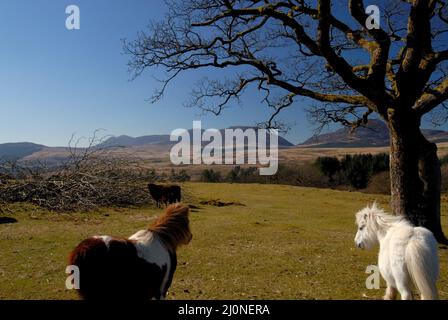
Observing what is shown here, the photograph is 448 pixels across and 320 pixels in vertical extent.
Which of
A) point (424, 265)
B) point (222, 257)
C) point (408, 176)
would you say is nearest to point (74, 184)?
point (222, 257)

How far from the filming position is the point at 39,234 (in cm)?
1249

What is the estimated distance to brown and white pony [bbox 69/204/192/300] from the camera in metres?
4.43

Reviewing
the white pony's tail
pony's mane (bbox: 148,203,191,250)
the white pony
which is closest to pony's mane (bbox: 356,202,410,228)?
the white pony

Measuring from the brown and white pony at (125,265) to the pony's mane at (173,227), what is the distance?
0.06 feet

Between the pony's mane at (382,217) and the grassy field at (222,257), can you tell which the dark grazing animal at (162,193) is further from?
the pony's mane at (382,217)

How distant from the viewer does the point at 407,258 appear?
5.77 meters

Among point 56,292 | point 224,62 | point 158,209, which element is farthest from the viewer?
point 158,209

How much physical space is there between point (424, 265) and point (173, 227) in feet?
13.0

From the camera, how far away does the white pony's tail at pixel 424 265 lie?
18.2 ft

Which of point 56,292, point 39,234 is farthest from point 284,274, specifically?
point 39,234

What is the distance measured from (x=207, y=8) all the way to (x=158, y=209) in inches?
463

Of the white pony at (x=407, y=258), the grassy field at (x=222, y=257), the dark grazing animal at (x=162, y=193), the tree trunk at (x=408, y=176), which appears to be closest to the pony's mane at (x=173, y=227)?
the grassy field at (x=222, y=257)

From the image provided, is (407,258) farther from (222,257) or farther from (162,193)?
(162,193)
